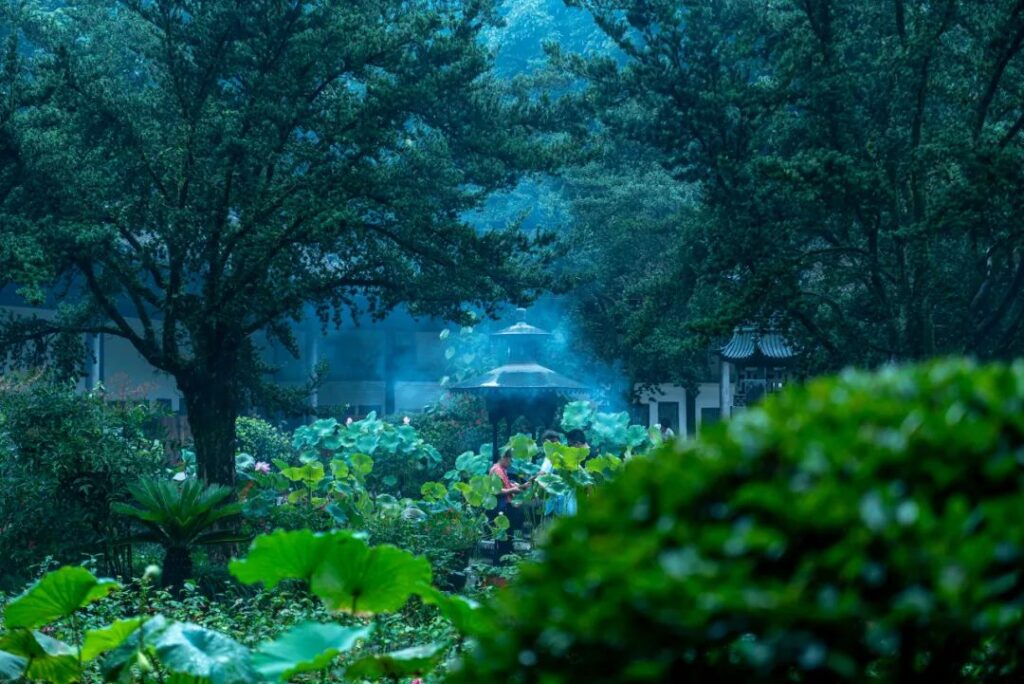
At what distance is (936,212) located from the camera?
27.9 feet

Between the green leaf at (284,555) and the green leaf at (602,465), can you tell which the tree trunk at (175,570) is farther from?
the green leaf at (284,555)

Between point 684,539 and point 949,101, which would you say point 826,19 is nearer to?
point 949,101

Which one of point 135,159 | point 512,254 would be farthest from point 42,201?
point 512,254

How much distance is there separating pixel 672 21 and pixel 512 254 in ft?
8.76

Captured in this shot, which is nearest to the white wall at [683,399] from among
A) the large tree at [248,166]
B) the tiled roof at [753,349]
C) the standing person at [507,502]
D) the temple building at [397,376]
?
the temple building at [397,376]

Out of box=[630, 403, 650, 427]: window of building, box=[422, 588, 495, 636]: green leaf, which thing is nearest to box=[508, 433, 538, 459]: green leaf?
box=[422, 588, 495, 636]: green leaf

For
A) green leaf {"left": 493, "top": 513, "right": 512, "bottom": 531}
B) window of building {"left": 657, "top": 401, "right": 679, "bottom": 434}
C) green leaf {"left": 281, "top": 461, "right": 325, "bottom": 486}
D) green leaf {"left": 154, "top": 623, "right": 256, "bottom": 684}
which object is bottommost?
green leaf {"left": 493, "top": 513, "right": 512, "bottom": 531}

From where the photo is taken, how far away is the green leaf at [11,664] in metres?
3.78

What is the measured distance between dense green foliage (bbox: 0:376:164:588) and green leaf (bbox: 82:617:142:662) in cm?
491

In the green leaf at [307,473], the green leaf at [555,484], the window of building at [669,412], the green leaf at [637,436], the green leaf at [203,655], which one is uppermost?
the window of building at [669,412]

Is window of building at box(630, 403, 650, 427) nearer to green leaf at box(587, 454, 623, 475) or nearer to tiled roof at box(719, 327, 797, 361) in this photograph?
tiled roof at box(719, 327, 797, 361)

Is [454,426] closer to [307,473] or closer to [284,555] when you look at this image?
[307,473]

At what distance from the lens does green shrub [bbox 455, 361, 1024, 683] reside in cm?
136

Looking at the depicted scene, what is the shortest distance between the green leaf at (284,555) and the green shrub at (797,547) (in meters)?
1.41
